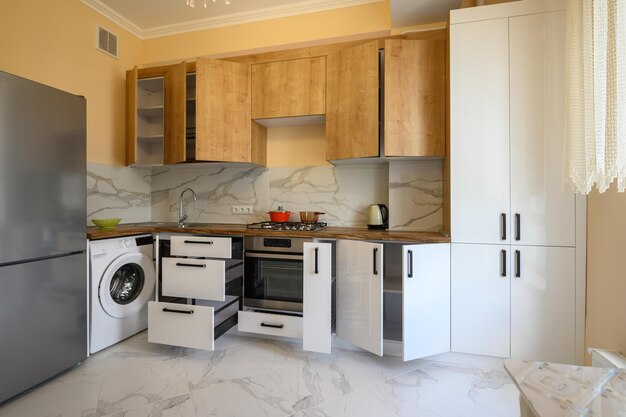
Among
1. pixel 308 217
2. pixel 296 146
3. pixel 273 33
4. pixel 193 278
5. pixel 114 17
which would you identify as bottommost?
pixel 193 278

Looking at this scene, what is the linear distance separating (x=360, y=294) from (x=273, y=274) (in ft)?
2.16

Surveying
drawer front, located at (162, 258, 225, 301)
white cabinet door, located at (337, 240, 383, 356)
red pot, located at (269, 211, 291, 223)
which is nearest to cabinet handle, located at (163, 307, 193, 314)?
drawer front, located at (162, 258, 225, 301)

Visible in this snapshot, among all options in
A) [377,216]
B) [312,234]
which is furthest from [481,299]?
[312,234]

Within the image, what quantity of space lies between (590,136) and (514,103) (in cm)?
55

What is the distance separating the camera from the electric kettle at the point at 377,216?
8.00 feet

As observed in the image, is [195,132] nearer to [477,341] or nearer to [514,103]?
[514,103]

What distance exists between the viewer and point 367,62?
2217 millimetres

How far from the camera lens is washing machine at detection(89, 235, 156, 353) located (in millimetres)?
2104

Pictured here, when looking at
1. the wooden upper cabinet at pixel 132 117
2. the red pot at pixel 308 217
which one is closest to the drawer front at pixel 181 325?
the red pot at pixel 308 217

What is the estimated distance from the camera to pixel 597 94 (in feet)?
4.42

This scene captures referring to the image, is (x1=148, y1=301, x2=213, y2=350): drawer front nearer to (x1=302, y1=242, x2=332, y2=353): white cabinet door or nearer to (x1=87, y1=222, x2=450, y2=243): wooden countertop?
(x1=87, y1=222, x2=450, y2=243): wooden countertop

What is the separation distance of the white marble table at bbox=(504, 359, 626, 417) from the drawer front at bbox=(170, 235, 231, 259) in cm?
181

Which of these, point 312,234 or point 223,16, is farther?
point 223,16

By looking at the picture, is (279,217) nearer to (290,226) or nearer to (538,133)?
(290,226)
